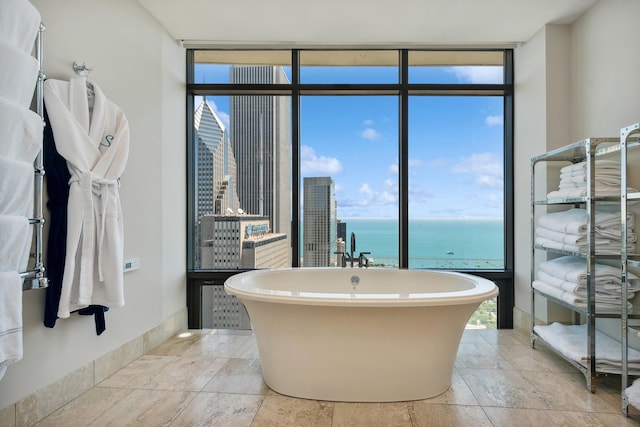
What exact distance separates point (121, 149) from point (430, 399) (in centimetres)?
224

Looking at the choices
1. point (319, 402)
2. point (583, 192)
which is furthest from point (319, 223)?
point (583, 192)

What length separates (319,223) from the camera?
3270mm

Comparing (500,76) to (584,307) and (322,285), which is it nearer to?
(584,307)

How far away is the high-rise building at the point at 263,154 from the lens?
10.7 feet

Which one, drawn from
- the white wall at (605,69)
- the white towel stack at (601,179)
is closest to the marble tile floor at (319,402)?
the white towel stack at (601,179)

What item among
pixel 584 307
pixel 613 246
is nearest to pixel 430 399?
pixel 584 307

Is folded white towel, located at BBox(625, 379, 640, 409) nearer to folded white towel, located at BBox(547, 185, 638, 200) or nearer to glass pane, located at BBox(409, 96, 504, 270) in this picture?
folded white towel, located at BBox(547, 185, 638, 200)

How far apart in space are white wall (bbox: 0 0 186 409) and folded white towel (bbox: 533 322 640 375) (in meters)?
2.79

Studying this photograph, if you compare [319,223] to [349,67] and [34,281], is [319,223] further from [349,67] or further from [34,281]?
[34,281]

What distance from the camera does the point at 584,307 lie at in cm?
208

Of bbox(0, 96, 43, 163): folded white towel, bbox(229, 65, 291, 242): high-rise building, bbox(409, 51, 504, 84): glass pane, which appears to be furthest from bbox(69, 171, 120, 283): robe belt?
bbox(409, 51, 504, 84): glass pane

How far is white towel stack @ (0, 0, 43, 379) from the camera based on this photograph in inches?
51.8

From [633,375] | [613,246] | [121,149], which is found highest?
[121,149]

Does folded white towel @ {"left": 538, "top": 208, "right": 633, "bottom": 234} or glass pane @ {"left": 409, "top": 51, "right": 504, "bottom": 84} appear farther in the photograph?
glass pane @ {"left": 409, "top": 51, "right": 504, "bottom": 84}
